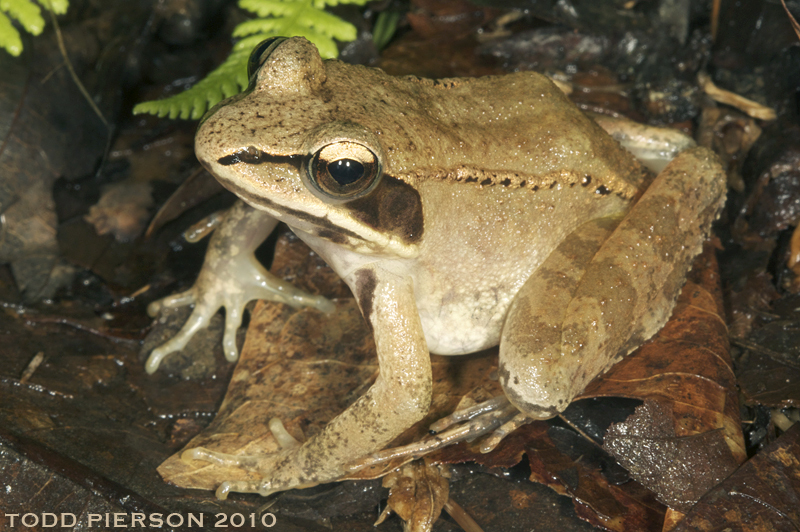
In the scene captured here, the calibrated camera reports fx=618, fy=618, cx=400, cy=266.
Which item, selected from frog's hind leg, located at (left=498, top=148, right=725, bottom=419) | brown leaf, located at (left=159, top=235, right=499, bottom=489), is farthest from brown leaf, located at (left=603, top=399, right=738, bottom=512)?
brown leaf, located at (left=159, top=235, right=499, bottom=489)

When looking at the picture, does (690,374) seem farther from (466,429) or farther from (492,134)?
(492,134)

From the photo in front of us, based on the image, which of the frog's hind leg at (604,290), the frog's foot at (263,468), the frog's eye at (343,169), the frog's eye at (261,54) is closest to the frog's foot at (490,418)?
the frog's hind leg at (604,290)

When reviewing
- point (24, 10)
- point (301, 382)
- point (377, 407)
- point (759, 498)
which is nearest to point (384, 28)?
point (24, 10)

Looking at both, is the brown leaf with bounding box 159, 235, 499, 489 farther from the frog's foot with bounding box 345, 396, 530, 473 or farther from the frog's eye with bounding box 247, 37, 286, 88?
the frog's eye with bounding box 247, 37, 286, 88

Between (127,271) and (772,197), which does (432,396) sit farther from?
(772,197)

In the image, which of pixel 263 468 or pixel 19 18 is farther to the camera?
pixel 19 18

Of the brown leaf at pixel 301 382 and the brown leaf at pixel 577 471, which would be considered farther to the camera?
the brown leaf at pixel 301 382

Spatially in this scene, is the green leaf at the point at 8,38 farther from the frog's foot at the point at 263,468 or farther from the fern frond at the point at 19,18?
the frog's foot at the point at 263,468

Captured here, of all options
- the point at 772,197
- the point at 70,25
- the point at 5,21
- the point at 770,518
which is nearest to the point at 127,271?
the point at 5,21
